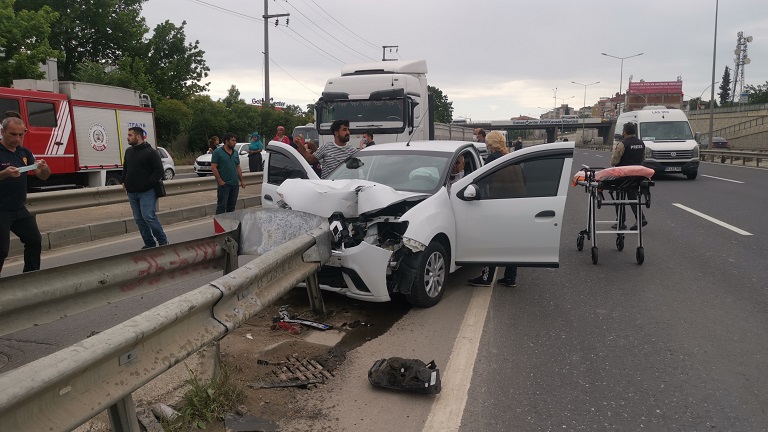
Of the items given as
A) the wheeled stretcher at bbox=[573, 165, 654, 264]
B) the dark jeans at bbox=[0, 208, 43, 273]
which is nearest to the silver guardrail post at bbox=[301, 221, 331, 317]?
the dark jeans at bbox=[0, 208, 43, 273]

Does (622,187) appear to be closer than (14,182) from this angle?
No

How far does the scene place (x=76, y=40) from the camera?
1309 inches

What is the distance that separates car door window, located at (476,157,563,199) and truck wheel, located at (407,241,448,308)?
848 mm

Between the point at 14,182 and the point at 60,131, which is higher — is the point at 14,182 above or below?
below

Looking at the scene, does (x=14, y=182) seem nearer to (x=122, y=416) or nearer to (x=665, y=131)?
(x=122, y=416)

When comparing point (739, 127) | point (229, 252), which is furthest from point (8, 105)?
point (739, 127)

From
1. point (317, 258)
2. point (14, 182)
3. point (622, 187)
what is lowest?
point (317, 258)

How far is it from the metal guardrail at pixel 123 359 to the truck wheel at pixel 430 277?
1.77 metres

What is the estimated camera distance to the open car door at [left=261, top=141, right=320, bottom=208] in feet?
21.2

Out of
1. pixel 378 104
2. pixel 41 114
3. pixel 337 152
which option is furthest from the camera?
pixel 41 114

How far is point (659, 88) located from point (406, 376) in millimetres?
134393

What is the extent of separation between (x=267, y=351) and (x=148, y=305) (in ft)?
6.43

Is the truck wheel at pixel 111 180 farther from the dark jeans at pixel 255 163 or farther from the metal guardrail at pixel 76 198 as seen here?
the metal guardrail at pixel 76 198

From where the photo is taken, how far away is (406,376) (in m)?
3.73
